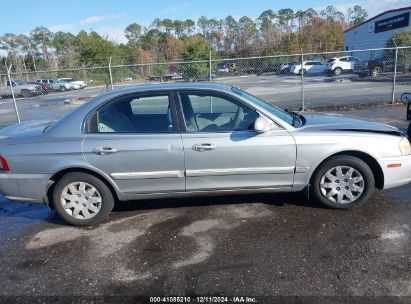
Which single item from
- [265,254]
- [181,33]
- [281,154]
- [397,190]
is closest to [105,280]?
[265,254]

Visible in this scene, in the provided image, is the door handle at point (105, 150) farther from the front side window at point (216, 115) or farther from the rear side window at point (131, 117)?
the front side window at point (216, 115)

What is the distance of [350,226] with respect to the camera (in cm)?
372

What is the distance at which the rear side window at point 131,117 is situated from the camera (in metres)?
3.97

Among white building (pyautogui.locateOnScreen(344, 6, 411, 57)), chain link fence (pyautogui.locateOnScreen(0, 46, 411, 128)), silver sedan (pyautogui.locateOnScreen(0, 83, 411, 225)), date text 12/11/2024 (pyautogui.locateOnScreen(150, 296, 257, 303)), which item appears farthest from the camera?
white building (pyautogui.locateOnScreen(344, 6, 411, 57))

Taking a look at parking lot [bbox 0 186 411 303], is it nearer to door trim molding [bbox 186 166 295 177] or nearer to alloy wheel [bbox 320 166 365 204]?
alloy wheel [bbox 320 166 365 204]

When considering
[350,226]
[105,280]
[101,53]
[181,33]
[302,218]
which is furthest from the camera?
[181,33]

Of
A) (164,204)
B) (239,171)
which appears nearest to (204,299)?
(239,171)

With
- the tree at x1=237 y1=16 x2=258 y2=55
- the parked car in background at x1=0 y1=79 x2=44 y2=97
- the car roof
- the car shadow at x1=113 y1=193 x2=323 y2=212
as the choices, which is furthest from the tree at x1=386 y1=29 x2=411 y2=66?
the tree at x1=237 y1=16 x2=258 y2=55

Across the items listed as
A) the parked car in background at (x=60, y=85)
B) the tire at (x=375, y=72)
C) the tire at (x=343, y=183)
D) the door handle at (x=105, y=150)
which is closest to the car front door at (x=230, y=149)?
the tire at (x=343, y=183)

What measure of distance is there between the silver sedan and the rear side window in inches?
0.5

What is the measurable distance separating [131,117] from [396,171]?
121 inches

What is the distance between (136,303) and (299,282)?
132cm

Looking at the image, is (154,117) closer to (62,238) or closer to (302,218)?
(62,238)

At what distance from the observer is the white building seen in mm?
39138
